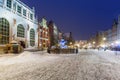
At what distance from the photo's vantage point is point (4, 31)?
169 feet

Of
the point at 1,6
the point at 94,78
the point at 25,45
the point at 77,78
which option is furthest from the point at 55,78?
the point at 25,45

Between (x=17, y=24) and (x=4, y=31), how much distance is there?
9.01 metres

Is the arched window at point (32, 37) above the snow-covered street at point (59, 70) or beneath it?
above

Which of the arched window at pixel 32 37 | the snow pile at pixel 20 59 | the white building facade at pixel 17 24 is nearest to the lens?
the snow pile at pixel 20 59

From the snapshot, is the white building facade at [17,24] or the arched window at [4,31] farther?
the white building facade at [17,24]

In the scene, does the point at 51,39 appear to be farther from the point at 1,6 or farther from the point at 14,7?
the point at 1,6

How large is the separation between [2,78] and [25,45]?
188 feet

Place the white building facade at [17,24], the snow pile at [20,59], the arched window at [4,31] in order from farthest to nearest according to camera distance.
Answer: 1. the white building facade at [17,24]
2. the arched window at [4,31]
3. the snow pile at [20,59]

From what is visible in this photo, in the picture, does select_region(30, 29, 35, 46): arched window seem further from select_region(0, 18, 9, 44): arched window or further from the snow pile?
the snow pile

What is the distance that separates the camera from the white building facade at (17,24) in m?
51.4

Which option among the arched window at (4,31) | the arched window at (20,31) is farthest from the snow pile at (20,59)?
the arched window at (20,31)

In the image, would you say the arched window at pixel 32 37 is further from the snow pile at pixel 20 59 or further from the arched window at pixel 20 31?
the snow pile at pixel 20 59

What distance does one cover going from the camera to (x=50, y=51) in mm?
44344

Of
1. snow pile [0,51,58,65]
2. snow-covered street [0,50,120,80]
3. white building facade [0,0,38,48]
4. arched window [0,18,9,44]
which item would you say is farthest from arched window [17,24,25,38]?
snow-covered street [0,50,120,80]
